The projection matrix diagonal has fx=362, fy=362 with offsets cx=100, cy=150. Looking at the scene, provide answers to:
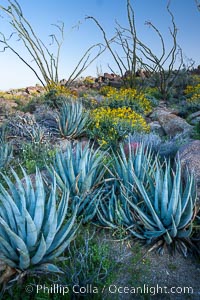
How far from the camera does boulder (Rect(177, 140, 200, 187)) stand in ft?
15.3

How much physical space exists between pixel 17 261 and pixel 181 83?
18.9m

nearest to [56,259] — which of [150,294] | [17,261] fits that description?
[17,261]

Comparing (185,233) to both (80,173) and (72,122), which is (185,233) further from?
(72,122)

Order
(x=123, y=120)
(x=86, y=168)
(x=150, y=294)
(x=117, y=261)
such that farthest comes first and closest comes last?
(x=123, y=120)
(x=86, y=168)
(x=117, y=261)
(x=150, y=294)

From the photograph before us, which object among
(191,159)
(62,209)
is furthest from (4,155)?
(191,159)

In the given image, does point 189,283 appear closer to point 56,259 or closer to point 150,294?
point 150,294

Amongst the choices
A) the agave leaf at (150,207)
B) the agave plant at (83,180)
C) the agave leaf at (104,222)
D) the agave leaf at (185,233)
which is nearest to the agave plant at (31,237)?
the agave leaf at (104,222)

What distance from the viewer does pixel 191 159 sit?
491 cm

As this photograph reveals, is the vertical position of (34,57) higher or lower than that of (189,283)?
higher

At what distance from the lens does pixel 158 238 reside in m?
4.18

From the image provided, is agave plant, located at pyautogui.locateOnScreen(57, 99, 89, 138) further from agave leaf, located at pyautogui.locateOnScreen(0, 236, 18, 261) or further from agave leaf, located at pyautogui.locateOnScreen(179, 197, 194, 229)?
agave leaf, located at pyautogui.locateOnScreen(0, 236, 18, 261)

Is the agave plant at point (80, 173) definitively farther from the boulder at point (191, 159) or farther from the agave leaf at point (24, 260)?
the agave leaf at point (24, 260)

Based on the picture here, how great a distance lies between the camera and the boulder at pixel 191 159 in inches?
184

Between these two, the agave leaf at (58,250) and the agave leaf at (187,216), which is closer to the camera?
the agave leaf at (58,250)
